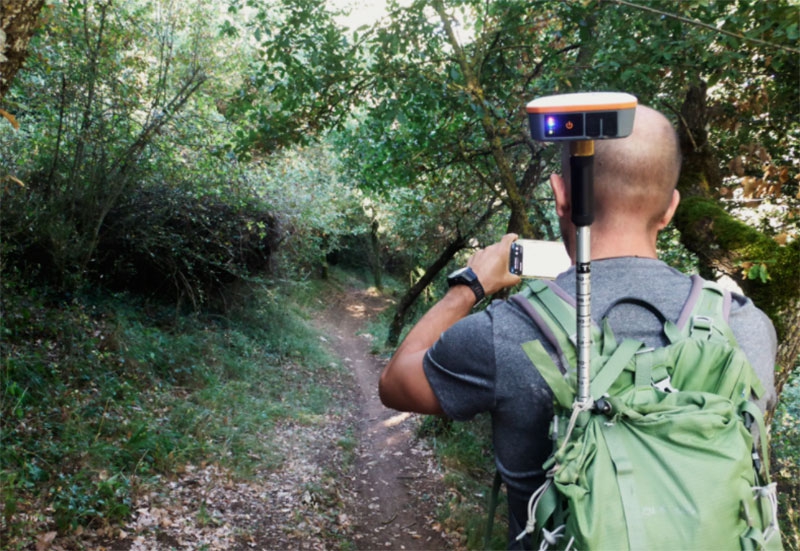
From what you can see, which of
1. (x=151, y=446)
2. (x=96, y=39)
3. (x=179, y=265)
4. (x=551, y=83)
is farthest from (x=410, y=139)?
(x=179, y=265)

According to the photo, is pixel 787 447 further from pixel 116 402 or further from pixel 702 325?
pixel 116 402

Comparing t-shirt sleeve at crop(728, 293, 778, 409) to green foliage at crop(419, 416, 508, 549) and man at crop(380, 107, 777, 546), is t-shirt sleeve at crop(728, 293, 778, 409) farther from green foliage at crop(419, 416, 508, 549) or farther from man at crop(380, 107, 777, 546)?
green foliage at crop(419, 416, 508, 549)

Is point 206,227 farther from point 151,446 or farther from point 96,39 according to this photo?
point 151,446

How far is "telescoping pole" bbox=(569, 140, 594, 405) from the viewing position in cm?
132

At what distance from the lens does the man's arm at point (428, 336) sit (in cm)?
160

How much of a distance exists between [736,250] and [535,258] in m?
2.87

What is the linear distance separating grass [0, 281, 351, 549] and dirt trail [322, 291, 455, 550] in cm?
69

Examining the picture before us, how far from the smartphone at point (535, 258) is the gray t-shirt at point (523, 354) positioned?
0.24 meters

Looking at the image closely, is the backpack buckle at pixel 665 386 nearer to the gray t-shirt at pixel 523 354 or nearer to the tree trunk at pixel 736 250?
the gray t-shirt at pixel 523 354

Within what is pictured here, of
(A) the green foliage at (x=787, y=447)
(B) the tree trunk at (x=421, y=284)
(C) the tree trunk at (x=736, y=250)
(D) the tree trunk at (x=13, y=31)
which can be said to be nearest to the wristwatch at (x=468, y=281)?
(D) the tree trunk at (x=13, y=31)

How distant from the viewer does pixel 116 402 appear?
7.08m

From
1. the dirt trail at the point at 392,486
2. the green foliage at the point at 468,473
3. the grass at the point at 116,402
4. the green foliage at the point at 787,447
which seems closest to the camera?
the grass at the point at 116,402

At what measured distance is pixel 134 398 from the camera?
7.45m

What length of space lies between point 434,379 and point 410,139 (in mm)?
6617
